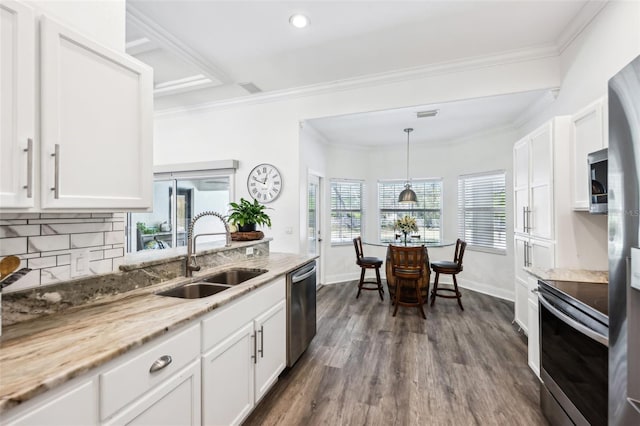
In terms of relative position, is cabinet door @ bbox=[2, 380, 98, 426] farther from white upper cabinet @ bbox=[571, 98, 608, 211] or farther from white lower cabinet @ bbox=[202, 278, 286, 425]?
white upper cabinet @ bbox=[571, 98, 608, 211]

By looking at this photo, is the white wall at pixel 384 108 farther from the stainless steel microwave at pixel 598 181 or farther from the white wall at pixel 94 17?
the white wall at pixel 94 17

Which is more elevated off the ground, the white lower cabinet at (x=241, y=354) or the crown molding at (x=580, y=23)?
the crown molding at (x=580, y=23)

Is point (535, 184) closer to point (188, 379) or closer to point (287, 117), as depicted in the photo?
point (287, 117)

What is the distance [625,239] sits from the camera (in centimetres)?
103

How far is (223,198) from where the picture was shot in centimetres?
460

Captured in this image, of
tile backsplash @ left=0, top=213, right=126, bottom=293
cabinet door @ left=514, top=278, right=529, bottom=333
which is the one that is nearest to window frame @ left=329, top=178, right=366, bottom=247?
cabinet door @ left=514, top=278, right=529, bottom=333

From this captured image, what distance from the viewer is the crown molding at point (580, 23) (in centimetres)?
230

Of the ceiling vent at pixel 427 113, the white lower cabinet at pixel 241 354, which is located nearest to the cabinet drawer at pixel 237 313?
the white lower cabinet at pixel 241 354

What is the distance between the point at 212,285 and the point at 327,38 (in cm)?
254

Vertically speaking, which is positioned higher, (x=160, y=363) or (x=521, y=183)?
(x=521, y=183)

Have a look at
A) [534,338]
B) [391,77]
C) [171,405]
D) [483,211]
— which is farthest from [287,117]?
[483,211]

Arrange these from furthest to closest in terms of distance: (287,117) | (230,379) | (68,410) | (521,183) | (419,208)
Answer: (419,208), (287,117), (521,183), (230,379), (68,410)

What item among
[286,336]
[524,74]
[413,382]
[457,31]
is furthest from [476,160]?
[286,336]

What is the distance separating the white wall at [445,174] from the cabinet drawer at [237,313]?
141 inches
